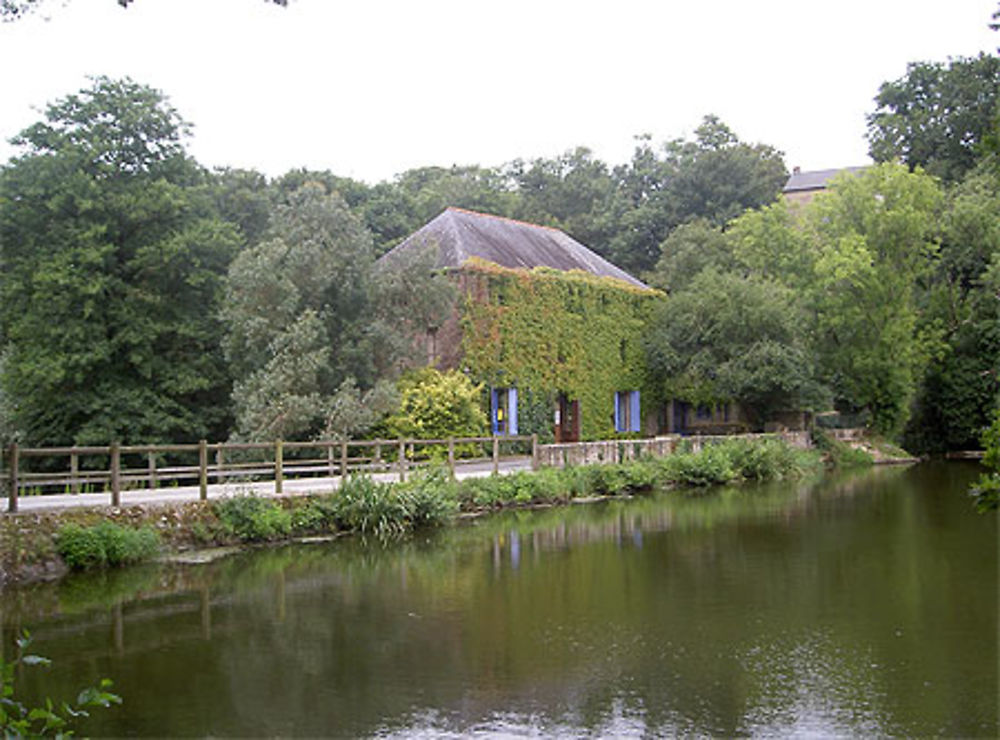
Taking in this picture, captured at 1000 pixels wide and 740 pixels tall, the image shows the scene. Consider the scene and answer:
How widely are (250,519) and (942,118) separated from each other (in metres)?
38.3

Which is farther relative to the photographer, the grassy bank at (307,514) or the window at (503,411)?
the window at (503,411)

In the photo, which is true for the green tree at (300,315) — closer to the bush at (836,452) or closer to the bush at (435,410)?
the bush at (435,410)

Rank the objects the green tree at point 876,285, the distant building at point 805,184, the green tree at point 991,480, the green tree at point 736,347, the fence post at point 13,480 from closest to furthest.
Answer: the green tree at point 991,480 → the fence post at point 13,480 → the green tree at point 736,347 → the green tree at point 876,285 → the distant building at point 805,184

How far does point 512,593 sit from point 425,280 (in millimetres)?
14142

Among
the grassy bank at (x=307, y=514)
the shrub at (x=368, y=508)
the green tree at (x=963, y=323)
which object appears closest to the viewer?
the grassy bank at (x=307, y=514)

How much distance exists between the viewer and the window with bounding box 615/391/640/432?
3316 centimetres

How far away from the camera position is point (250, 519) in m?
15.4

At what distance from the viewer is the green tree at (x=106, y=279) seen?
953 inches

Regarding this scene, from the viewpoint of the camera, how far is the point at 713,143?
53031 millimetres

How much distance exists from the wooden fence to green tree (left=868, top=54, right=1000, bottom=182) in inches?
1017

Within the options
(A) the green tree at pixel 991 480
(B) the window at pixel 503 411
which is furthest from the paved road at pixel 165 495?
(A) the green tree at pixel 991 480

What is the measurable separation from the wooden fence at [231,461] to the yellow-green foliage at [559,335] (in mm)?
2367

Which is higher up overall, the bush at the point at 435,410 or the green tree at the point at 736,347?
the green tree at the point at 736,347

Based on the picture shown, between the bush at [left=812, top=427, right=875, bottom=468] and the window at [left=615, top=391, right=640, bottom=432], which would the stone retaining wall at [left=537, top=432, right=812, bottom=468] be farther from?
the bush at [left=812, top=427, right=875, bottom=468]
